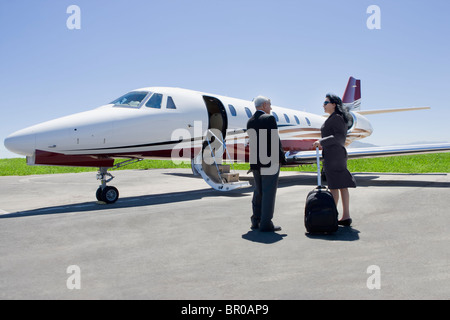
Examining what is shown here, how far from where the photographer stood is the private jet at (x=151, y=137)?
7652 mm

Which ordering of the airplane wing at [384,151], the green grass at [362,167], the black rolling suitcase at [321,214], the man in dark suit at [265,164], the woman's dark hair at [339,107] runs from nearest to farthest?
the black rolling suitcase at [321,214]
the man in dark suit at [265,164]
the woman's dark hair at [339,107]
the airplane wing at [384,151]
the green grass at [362,167]

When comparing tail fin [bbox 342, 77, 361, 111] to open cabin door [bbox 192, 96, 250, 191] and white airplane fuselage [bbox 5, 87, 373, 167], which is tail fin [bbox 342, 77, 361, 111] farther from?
open cabin door [bbox 192, 96, 250, 191]

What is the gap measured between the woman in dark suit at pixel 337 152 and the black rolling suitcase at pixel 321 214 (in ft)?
1.56

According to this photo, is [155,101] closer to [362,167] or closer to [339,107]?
[339,107]

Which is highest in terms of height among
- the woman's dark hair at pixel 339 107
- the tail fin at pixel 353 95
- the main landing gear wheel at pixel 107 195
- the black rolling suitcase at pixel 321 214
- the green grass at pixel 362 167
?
the tail fin at pixel 353 95

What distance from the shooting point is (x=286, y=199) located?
8.41 m

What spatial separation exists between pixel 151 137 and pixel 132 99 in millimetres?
1175

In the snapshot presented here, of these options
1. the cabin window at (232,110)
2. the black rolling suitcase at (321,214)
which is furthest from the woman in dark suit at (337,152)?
the cabin window at (232,110)

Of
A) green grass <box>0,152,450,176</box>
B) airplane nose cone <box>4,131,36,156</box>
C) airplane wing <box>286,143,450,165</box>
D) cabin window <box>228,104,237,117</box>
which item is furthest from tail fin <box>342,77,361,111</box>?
airplane nose cone <box>4,131,36,156</box>

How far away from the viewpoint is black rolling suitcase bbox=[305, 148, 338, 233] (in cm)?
475

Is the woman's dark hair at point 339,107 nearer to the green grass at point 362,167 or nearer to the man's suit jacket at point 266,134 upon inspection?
the man's suit jacket at point 266,134

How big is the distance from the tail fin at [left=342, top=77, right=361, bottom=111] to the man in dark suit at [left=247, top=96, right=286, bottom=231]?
18.7 metres

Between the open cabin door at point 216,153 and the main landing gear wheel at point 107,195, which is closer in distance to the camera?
the main landing gear wheel at point 107,195

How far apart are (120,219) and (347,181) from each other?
374cm
